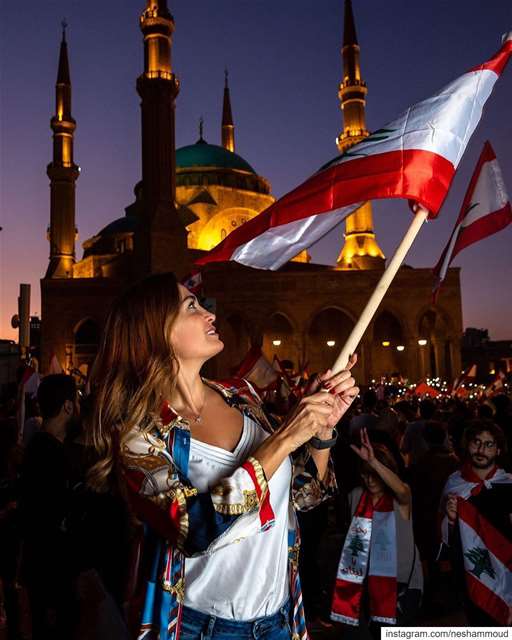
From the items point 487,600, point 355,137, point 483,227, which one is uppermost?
point 355,137

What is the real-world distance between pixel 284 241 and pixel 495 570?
2064 mm

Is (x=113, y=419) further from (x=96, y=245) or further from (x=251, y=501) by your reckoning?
(x=96, y=245)

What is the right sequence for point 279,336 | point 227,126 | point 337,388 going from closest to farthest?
point 337,388
point 279,336
point 227,126

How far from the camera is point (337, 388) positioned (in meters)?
1.63

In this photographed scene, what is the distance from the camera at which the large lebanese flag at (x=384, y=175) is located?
209cm

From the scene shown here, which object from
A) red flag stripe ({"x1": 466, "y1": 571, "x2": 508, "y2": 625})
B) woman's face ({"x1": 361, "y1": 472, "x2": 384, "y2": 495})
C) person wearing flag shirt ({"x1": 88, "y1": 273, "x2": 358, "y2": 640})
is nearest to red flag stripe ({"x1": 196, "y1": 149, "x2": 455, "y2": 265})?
person wearing flag shirt ({"x1": 88, "y1": 273, "x2": 358, "y2": 640})

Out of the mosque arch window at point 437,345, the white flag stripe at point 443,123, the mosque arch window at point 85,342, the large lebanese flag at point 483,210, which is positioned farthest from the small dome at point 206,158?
the white flag stripe at point 443,123

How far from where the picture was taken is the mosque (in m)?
24.2

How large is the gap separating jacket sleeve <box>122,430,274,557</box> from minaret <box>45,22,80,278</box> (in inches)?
1257

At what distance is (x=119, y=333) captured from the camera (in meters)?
1.68

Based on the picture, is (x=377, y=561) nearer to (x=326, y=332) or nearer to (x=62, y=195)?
(x=326, y=332)

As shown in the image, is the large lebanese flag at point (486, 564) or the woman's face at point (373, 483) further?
the woman's face at point (373, 483)

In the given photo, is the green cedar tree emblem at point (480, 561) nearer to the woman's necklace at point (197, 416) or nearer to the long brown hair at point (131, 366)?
the woman's necklace at point (197, 416)

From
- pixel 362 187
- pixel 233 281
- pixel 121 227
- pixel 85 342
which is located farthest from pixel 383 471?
pixel 121 227
